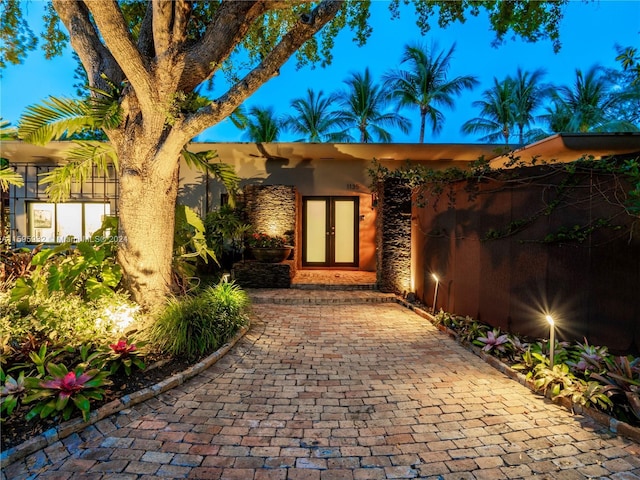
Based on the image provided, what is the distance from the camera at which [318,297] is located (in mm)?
6934

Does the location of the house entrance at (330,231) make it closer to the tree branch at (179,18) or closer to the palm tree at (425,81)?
the tree branch at (179,18)

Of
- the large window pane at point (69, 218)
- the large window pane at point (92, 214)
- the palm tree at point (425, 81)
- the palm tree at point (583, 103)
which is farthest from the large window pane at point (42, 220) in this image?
the palm tree at point (583, 103)

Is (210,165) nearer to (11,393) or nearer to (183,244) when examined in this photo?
(183,244)

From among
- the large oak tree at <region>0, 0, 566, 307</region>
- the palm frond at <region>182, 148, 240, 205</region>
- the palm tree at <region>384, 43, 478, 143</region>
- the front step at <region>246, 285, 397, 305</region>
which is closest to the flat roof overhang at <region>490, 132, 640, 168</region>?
the front step at <region>246, 285, 397, 305</region>

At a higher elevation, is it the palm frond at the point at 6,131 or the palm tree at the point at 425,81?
the palm tree at the point at 425,81

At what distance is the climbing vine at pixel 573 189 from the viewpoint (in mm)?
3256

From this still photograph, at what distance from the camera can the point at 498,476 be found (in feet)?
6.60

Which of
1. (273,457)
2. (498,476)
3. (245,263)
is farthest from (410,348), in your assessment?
(245,263)

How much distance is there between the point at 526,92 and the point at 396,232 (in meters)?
20.7

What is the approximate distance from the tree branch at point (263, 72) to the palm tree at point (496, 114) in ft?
68.5

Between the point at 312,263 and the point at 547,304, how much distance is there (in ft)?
23.5

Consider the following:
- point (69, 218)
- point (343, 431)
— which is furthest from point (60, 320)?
point (69, 218)

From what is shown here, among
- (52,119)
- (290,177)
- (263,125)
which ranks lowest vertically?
(52,119)

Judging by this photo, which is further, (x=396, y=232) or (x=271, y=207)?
(x=271, y=207)
